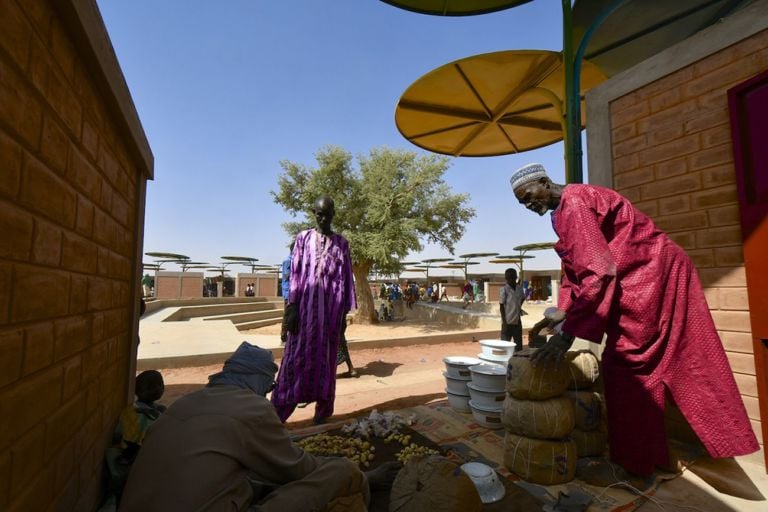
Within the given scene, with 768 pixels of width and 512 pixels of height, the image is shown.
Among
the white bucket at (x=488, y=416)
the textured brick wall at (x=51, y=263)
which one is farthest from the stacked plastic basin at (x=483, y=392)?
the textured brick wall at (x=51, y=263)

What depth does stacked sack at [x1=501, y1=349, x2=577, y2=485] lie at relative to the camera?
2223 mm

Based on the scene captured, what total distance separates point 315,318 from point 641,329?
8.20 feet

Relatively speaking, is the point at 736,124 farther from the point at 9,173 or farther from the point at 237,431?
the point at 9,173

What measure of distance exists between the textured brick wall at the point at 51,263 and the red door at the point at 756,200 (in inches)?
145

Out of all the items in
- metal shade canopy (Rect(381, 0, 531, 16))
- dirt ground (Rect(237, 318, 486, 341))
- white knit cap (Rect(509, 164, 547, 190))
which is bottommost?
dirt ground (Rect(237, 318, 486, 341))

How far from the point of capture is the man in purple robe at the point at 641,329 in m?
2.11

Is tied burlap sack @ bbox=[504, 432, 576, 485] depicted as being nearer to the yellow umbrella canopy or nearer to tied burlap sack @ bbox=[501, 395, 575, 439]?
tied burlap sack @ bbox=[501, 395, 575, 439]

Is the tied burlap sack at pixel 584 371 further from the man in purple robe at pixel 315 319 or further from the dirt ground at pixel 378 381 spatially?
the man in purple robe at pixel 315 319

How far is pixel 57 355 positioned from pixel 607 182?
394 centimetres

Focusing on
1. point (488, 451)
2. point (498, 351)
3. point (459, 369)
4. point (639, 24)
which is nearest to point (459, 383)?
point (459, 369)

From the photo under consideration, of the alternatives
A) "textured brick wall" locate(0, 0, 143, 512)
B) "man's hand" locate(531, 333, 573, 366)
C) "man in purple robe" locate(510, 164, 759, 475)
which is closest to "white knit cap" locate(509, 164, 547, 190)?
"man in purple robe" locate(510, 164, 759, 475)

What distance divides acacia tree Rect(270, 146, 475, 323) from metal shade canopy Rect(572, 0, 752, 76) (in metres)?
9.87

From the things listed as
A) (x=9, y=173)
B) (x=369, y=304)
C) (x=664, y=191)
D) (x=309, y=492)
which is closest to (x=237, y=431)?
(x=309, y=492)

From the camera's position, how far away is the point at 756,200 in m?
2.40
